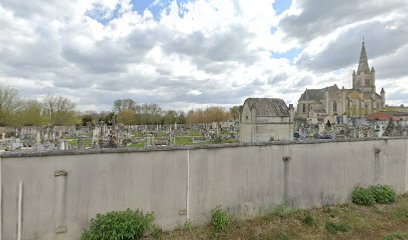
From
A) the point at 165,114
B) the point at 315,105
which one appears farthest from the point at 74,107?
the point at 315,105

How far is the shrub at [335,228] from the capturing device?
222 inches

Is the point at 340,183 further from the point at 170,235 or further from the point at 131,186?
the point at 131,186

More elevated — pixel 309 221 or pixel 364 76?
pixel 364 76

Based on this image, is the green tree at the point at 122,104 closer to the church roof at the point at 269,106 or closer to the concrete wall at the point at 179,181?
the church roof at the point at 269,106

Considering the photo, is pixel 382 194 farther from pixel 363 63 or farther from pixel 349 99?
pixel 363 63

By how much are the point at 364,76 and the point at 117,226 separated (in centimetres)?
10408

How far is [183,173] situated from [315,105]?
261 ft

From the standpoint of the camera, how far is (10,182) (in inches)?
163

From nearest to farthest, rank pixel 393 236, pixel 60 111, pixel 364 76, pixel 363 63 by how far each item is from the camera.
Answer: pixel 393 236 < pixel 60 111 < pixel 364 76 < pixel 363 63

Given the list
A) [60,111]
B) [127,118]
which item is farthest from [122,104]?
[60,111]

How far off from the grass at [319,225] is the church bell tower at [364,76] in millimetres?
96359

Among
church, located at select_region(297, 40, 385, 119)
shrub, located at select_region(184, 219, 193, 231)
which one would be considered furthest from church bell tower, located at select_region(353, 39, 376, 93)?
shrub, located at select_region(184, 219, 193, 231)

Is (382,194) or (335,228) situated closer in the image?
(335,228)

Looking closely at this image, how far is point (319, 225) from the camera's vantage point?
19.1 feet
